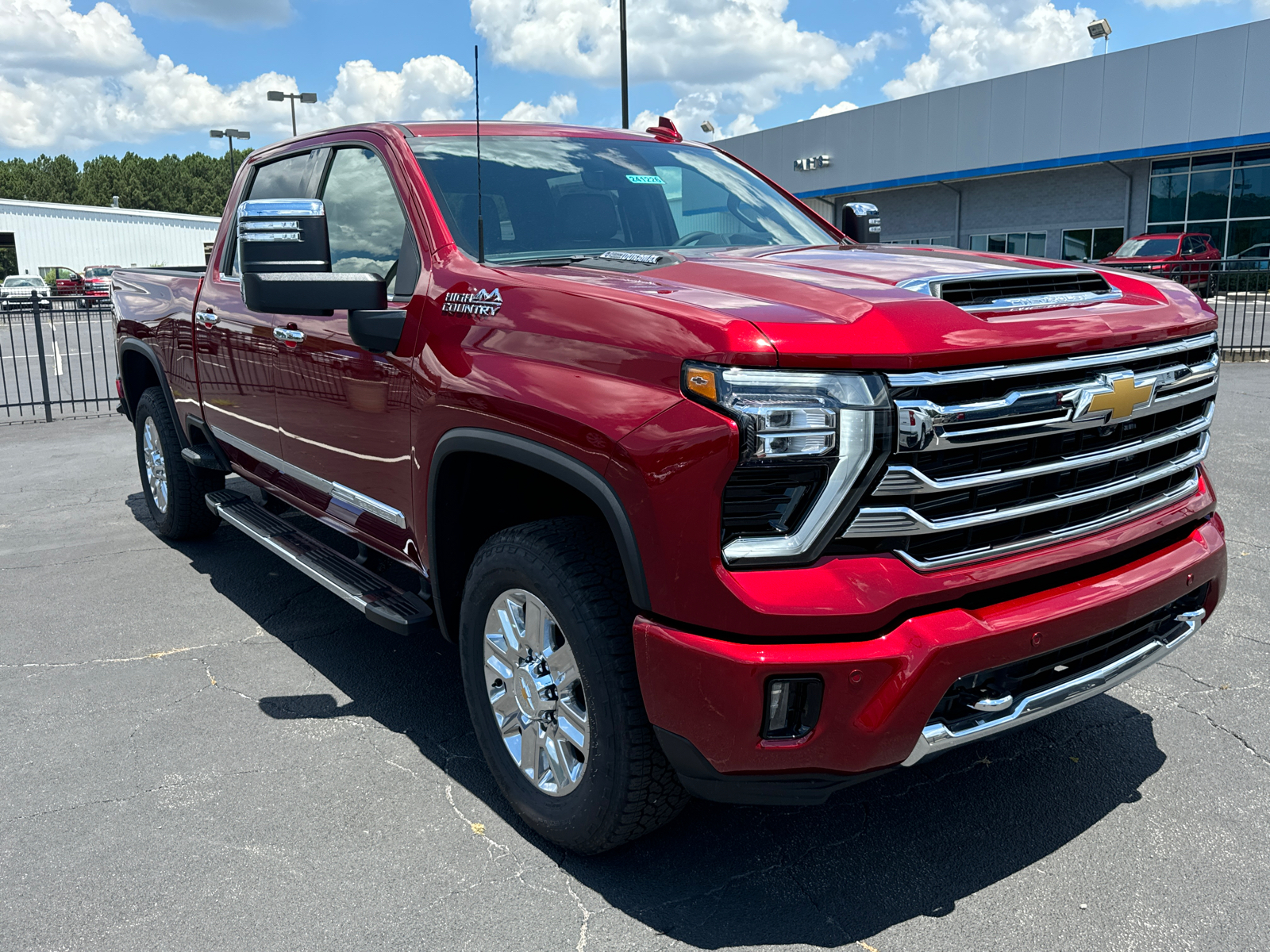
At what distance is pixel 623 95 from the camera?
812 inches

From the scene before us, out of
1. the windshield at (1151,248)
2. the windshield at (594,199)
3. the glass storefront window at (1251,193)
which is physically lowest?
the windshield at (594,199)

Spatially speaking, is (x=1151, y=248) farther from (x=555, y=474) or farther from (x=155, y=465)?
(x=555, y=474)

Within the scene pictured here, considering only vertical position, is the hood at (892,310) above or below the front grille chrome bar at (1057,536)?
above

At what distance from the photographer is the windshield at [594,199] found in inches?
137

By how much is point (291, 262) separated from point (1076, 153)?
3350 centimetres

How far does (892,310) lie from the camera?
2.30 meters

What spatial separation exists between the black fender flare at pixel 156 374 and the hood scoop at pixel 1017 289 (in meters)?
4.45

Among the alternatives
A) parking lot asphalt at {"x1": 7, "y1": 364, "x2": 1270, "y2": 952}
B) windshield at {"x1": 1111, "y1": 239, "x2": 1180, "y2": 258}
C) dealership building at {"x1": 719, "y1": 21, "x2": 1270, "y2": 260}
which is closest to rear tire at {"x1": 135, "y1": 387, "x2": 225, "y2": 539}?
parking lot asphalt at {"x1": 7, "y1": 364, "x2": 1270, "y2": 952}

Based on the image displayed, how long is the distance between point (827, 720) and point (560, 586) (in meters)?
0.74

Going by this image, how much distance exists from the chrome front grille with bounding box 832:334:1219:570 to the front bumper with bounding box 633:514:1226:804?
155 mm

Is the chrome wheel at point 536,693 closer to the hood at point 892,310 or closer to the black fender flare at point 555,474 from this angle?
the black fender flare at point 555,474

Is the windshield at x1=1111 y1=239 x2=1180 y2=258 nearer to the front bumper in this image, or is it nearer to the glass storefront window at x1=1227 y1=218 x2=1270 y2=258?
the glass storefront window at x1=1227 y1=218 x2=1270 y2=258

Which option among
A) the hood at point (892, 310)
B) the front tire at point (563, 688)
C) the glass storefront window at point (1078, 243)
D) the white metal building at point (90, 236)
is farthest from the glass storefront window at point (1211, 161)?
the white metal building at point (90, 236)

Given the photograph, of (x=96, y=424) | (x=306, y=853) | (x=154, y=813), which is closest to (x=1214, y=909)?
(x=306, y=853)
